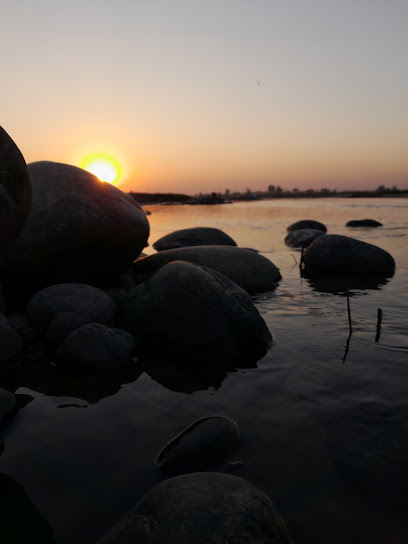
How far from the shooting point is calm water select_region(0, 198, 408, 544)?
2.56m

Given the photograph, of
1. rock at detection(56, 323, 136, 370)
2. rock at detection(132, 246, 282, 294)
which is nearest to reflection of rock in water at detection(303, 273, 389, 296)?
rock at detection(132, 246, 282, 294)

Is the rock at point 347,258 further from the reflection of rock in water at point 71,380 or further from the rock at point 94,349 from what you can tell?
the reflection of rock in water at point 71,380

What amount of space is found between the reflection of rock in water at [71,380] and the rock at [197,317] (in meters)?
0.78

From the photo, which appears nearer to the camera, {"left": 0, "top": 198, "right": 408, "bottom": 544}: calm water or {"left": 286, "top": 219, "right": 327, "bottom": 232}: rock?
{"left": 0, "top": 198, "right": 408, "bottom": 544}: calm water

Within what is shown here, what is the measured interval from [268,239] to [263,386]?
14530mm

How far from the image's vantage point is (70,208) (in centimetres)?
682

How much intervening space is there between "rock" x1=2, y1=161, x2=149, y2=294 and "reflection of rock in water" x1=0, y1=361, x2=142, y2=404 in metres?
2.33

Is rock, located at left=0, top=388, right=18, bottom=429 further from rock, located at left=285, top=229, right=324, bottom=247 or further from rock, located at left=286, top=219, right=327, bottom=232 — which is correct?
rock, located at left=286, top=219, right=327, bottom=232

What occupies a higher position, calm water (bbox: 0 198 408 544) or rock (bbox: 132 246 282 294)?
rock (bbox: 132 246 282 294)

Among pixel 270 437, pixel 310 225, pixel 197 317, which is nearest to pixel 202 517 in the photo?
pixel 270 437

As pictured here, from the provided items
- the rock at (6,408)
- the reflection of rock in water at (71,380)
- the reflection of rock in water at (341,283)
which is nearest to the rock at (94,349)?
the reflection of rock in water at (71,380)

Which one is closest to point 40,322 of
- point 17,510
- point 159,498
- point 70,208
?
point 70,208

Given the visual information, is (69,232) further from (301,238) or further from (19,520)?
(301,238)

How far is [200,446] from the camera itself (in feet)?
10.2
